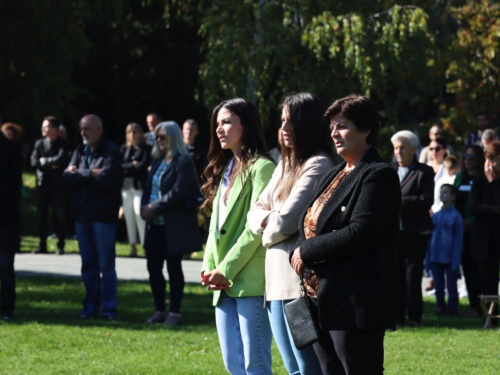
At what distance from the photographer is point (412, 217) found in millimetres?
10672

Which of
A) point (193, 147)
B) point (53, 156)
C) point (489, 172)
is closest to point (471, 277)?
point (489, 172)

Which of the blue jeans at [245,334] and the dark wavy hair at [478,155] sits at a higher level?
the dark wavy hair at [478,155]

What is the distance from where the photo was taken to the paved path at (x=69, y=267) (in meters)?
14.8

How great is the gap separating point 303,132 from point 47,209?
1336 centimetres

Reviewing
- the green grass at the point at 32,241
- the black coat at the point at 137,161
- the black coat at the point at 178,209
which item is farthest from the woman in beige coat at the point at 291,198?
the black coat at the point at 137,161

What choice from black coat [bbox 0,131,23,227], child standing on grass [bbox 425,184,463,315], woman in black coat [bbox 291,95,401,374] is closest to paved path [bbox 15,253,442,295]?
child standing on grass [bbox 425,184,463,315]

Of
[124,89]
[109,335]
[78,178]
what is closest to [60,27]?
[78,178]

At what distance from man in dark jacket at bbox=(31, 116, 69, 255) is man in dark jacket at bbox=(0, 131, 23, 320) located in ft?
20.2

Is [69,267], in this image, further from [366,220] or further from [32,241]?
[366,220]

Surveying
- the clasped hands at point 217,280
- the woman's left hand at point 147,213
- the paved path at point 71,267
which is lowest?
the paved path at point 71,267

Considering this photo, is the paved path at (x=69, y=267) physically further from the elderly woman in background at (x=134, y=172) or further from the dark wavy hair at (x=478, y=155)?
the dark wavy hair at (x=478, y=155)

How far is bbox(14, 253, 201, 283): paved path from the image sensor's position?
14.8 metres

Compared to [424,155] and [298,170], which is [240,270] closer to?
[298,170]

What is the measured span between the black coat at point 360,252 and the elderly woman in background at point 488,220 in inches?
238
